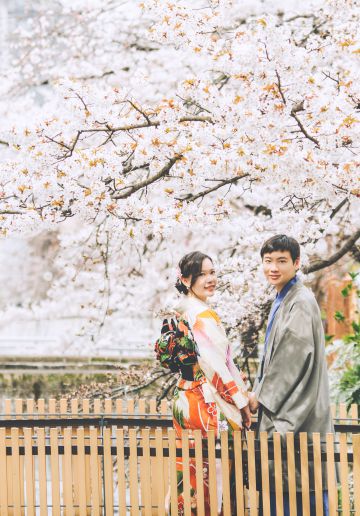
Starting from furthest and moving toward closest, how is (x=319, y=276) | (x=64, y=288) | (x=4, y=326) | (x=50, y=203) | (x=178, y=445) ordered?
(x=4, y=326), (x=64, y=288), (x=319, y=276), (x=50, y=203), (x=178, y=445)

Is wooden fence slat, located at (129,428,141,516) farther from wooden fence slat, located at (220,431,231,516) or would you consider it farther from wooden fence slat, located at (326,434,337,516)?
wooden fence slat, located at (326,434,337,516)

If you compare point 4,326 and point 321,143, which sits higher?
point 321,143

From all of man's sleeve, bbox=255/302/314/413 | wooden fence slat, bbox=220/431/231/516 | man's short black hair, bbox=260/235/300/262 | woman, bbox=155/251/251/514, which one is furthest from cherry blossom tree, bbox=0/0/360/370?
wooden fence slat, bbox=220/431/231/516

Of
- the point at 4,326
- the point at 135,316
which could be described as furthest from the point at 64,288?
the point at 4,326

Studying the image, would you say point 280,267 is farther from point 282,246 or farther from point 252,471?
point 252,471

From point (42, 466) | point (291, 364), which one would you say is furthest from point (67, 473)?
point (291, 364)

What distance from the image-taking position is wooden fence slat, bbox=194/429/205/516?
4.22 meters

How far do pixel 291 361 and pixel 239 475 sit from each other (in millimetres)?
725

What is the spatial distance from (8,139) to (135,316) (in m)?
7.65

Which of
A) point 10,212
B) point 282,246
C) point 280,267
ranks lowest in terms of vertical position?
point 280,267

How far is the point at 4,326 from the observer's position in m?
18.6

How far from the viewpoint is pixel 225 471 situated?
168 inches

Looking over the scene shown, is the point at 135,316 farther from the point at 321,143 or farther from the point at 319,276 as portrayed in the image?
the point at 321,143

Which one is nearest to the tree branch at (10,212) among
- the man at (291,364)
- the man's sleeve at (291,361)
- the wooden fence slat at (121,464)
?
the wooden fence slat at (121,464)
